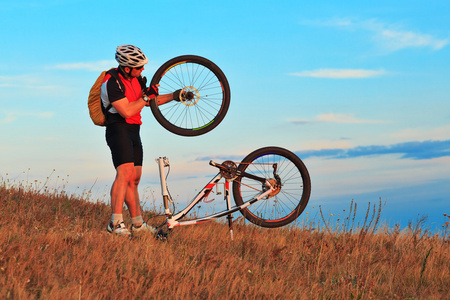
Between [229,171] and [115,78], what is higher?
[115,78]

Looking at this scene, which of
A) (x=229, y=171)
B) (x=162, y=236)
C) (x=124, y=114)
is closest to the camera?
(x=124, y=114)

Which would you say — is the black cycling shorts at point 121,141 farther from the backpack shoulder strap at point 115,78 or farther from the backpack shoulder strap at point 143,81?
the backpack shoulder strap at point 143,81

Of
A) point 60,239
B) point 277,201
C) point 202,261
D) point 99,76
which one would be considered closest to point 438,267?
point 277,201

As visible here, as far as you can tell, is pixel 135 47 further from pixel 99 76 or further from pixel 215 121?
pixel 215 121

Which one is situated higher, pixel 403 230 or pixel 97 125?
pixel 97 125

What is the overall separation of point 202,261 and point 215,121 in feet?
8.15

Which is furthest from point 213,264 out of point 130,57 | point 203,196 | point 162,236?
point 130,57

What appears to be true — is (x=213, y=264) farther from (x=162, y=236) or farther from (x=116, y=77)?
(x=116, y=77)

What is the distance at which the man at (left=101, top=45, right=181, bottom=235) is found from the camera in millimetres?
6980

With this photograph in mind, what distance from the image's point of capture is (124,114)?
6.93 meters

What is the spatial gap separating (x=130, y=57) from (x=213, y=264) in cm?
352

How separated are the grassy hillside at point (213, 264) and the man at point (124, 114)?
2.46 ft

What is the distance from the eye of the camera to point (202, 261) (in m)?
6.00

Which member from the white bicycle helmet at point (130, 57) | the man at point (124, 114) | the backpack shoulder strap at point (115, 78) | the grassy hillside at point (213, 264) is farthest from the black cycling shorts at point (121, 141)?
the grassy hillside at point (213, 264)
